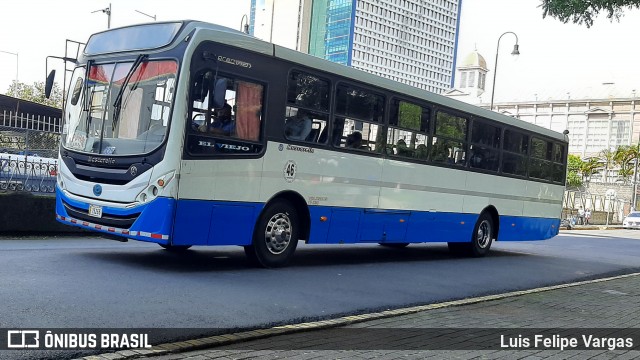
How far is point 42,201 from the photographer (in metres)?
12.7

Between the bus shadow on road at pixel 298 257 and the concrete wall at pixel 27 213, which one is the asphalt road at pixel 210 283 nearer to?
the bus shadow on road at pixel 298 257

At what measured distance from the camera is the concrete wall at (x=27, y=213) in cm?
1215

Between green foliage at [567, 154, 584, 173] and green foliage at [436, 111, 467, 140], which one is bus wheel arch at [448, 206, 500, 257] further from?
green foliage at [567, 154, 584, 173]

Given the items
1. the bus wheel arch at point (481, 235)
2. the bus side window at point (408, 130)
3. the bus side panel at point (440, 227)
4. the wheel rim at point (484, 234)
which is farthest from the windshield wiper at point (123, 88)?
the wheel rim at point (484, 234)

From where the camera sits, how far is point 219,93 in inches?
345

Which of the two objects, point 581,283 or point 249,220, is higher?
point 249,220

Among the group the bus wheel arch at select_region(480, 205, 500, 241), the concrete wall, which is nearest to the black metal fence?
the concrete wall

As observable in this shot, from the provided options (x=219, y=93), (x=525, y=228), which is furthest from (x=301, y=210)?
(x=525, y=228)

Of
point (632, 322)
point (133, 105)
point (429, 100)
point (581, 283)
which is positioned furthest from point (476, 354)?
point (429, 100)

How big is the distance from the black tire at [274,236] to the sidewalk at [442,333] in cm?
285

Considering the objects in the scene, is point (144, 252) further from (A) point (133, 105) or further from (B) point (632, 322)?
(B) point (632, 322)

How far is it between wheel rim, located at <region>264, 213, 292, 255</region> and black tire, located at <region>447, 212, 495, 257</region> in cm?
634

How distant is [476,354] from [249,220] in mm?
4466

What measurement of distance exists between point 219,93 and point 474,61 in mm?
110577
